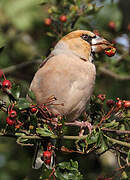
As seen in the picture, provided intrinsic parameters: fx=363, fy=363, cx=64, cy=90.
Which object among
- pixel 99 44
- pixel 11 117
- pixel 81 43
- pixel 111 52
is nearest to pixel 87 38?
pixel 81 43

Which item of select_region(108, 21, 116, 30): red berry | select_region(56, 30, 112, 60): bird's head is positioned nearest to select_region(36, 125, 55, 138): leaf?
select_region(56, 30, 112, 60): bird's head

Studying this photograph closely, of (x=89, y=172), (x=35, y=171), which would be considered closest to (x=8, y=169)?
(x=35, y=171)

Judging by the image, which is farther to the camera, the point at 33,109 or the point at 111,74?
the point at 111,74

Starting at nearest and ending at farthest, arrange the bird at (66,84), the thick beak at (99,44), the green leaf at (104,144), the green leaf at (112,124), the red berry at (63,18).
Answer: the green leaf at (104,144), the green leaf at (112,124), the bird at (66,84), the thick beak at (99,44), the red berry at (63,18)

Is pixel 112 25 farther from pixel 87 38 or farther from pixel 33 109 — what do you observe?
pixel 33 109

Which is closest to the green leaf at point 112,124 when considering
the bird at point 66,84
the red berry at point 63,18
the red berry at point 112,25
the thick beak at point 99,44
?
the bird at point 66,84

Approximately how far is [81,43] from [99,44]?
11.5 inches

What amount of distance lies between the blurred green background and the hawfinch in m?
0.73

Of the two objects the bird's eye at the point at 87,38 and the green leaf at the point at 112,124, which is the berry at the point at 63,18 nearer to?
the bird's eye at the point at 87,38

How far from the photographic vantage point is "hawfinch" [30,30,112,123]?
3674 millimetres

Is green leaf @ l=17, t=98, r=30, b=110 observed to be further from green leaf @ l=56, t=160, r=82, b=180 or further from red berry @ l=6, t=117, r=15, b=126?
green leaf @ l=56, t=160, r=82, b=180

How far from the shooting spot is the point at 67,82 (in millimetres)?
3686

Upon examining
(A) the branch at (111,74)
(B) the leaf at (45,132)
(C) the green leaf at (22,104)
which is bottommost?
(A) the branch at (111,74)

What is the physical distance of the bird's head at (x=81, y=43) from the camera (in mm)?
4148
